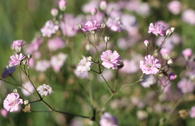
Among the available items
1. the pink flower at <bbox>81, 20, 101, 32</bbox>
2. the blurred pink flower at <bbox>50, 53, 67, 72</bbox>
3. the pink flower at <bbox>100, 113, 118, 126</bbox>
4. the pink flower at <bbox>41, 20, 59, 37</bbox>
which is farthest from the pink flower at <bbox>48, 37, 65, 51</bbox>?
the pink flower at <bbox>81, 20, 101, 32</bbox>

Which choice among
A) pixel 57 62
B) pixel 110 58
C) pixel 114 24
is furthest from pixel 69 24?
pixel 110 58

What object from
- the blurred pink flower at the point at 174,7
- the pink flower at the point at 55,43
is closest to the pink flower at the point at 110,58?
the pink flower at the point at 55,43

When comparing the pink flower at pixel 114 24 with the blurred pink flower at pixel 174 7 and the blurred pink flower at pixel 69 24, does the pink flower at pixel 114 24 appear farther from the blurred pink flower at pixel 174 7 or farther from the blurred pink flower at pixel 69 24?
the blurred pink flower at pixel 174 7

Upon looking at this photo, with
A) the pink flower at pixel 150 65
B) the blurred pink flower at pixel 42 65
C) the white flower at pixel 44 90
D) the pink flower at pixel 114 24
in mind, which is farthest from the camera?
the blurred pink flower at pixel 42 65

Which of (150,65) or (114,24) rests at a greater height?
(114,24)

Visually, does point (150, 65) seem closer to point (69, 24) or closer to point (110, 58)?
point (110, 58)

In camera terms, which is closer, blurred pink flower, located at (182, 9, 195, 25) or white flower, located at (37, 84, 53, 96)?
white flower, located at (37, 84, 53, 96)

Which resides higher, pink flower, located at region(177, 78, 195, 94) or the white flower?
pink flower, located at region(177, 78, 195, 94)

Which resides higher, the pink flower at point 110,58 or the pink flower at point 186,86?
the pink flower at point 186,86

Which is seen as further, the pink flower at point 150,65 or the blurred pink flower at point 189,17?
the blurred pink flower at point 189,17

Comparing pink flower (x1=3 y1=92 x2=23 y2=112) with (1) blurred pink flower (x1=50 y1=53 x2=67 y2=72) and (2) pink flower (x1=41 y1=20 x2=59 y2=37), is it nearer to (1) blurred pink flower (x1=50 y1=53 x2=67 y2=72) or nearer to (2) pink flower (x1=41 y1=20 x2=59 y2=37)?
(2) pink flower (x1=41 y1=20 x2=59 y2=37)

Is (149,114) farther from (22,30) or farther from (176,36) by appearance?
(22,30)

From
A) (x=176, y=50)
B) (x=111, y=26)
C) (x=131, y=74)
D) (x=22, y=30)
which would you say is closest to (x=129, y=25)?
(x=131, y=74)
